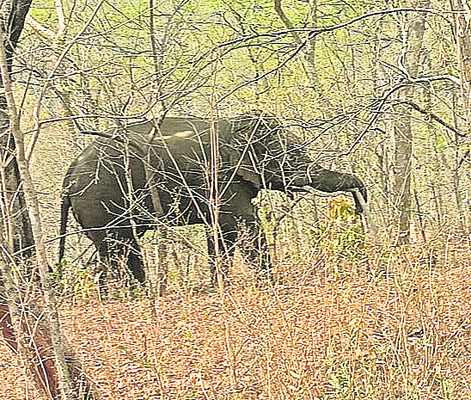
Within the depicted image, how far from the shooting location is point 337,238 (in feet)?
27.4

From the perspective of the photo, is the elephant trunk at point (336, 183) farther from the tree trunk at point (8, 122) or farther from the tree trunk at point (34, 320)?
the tree trunk at point (34, 320)

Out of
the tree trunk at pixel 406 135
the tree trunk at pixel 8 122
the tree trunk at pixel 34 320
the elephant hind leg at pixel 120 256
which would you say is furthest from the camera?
the elephant hind leg at pixel 120 256

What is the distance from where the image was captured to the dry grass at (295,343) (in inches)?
201

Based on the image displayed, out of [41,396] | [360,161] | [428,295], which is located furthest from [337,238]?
[41,396]

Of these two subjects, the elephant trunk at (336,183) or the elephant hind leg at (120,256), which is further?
the elephant trunk at (336,183)

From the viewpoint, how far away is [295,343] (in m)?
Result: 5.60

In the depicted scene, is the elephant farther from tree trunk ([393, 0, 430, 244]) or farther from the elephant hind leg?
tree trunk ([393, 0, 430, 244])

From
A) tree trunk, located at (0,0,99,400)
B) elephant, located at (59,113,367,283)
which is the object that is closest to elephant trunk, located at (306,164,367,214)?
elephant, located at (59,113,367,283)

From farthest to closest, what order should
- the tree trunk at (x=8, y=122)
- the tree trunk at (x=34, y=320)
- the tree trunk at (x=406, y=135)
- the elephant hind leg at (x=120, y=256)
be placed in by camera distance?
the elephant hind leg at (x=120, y=256) → the tree trunk at (x=406, y=135) → the tree trunk at (x=8, y=122) → the tree trunk at (x=34, y=320)

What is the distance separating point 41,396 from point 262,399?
1.47 m

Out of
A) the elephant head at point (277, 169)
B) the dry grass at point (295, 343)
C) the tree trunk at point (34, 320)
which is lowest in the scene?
the dry grass at point (295, 343)

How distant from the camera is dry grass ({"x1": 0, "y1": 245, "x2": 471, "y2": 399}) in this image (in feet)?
16.7

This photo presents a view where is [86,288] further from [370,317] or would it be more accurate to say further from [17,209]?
[370,317]

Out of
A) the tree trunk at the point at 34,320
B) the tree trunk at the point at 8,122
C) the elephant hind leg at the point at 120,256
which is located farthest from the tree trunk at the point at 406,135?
the tree trunk at the point at 34,320
